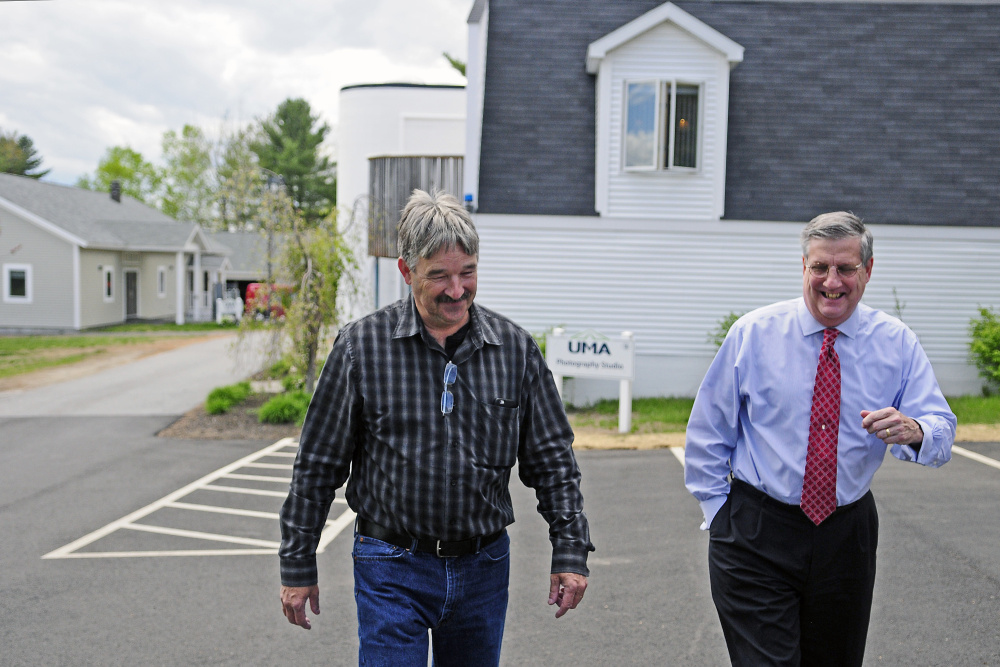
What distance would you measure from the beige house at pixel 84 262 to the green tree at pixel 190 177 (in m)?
27.6

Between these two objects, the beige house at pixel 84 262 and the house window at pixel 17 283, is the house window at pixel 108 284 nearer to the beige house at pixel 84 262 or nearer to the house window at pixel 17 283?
the beige house at pixel 84 262

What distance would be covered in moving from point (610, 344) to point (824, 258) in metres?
8.84

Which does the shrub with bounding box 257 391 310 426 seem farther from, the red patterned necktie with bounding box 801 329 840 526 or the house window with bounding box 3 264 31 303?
the house window with bounding box 3 264 31 303

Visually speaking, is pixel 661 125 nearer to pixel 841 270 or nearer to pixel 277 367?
pixel 277 367

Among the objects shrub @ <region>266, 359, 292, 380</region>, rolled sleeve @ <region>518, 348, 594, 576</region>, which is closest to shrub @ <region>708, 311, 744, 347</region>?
shrub @ <region>266, 359, 292, 380</region>

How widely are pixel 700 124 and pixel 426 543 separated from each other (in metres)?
12.8

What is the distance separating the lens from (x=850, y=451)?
3049 millimetres

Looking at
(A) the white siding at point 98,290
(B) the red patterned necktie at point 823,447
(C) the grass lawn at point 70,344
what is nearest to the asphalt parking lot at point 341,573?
(B) the red patterned necktie at point 823,447

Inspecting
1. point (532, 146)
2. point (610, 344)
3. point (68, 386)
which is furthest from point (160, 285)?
point (610, 344)

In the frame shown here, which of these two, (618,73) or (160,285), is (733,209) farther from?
(160,285)

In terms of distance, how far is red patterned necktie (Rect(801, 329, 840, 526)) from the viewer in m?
3.01

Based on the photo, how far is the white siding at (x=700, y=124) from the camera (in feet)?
47.1

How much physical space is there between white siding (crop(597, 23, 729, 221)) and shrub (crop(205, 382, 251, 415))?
6.80 meters

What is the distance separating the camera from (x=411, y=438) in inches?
107
